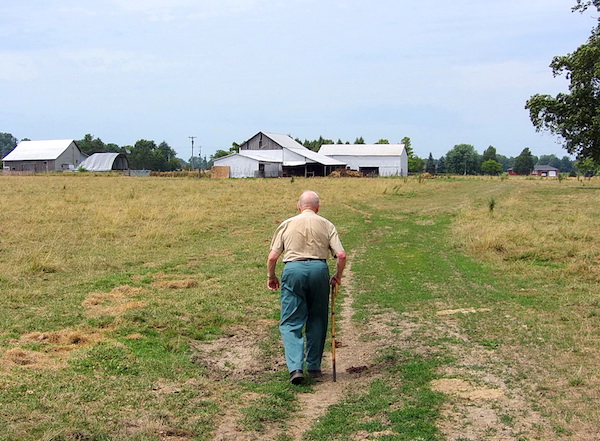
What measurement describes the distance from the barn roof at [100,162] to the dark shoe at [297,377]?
104 meters

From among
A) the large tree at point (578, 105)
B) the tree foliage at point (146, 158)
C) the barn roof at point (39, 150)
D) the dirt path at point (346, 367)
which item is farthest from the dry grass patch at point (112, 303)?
the tree foliage at point (146, 158)

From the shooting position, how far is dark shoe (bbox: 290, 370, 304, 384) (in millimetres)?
6238

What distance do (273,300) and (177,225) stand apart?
11.1 meters

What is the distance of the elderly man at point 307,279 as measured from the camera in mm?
6595

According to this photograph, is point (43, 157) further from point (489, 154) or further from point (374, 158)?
point (489, 154)

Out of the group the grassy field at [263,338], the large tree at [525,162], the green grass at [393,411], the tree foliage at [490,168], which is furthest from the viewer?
the large tree at [525,162]

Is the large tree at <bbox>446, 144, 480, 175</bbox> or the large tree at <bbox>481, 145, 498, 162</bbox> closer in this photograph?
the large tree at <bbox>446, 144, 480, 175</bbox>

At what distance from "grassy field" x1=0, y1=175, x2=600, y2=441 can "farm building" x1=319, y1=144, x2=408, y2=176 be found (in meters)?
87.6

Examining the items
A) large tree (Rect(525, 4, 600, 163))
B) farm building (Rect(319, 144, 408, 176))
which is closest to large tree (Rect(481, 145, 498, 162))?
farm building (Rect(319, 144, 408, 176))

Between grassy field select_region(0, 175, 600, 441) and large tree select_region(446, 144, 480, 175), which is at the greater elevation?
large tree select_region(446, 144, 480, 175)

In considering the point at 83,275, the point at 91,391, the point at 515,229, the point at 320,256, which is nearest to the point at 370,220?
the point at 515,229

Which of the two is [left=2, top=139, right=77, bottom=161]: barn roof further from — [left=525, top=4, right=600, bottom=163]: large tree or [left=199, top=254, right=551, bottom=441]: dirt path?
[left=199, top=254, right=551, bottom=441]: dirt path

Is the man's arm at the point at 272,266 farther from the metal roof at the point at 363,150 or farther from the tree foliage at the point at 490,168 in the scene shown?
the tree foliage at the point at 490,168

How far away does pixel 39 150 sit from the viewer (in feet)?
354
